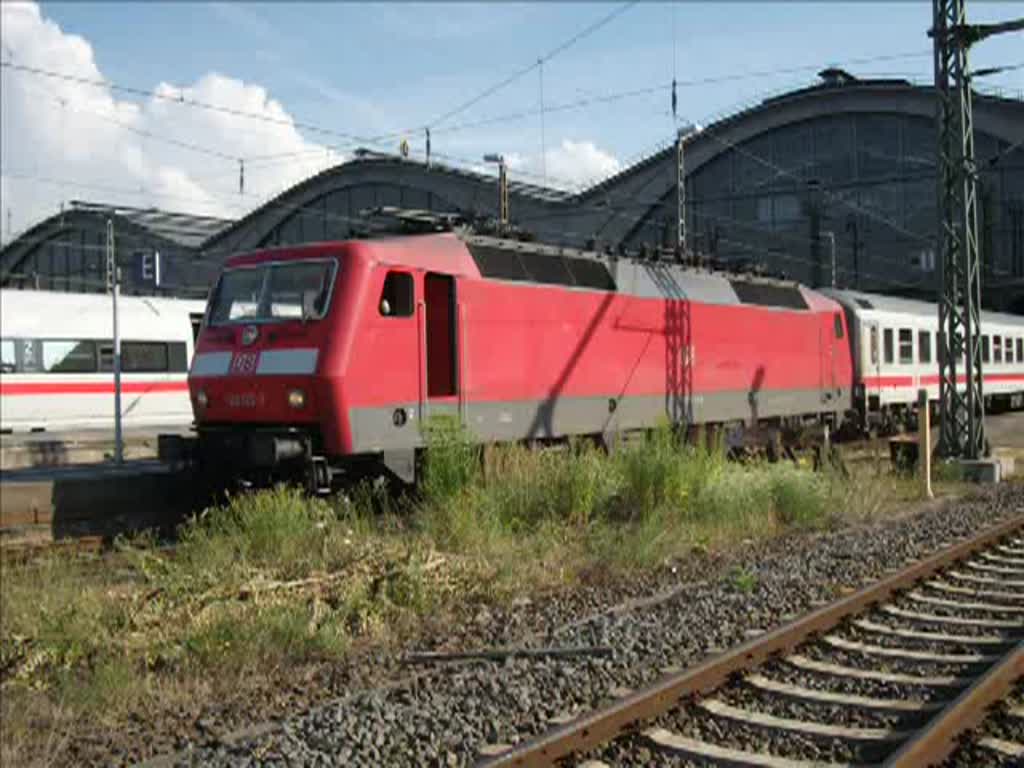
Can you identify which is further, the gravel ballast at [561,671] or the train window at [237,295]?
the train window at [237,295]

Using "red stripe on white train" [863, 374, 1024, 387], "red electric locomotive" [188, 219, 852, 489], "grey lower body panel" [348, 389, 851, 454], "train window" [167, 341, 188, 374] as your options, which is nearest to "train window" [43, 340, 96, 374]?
"train window" [167, 341, 188, 374]

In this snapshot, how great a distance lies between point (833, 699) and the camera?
228 inches

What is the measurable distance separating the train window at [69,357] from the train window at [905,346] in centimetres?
2026

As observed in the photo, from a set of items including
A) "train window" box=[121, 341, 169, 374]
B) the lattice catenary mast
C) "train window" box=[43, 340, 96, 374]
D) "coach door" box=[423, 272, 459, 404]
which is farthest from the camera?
"train window" box=[121, 341, 169, 374]

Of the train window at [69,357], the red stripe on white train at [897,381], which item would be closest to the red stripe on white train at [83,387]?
the train window at [69,357]

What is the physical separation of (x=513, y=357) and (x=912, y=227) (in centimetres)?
5052

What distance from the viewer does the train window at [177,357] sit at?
27047mm

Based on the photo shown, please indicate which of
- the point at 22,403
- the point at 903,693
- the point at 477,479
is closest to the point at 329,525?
the point at 477,479

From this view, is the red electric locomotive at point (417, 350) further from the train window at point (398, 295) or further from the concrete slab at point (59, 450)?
the concrete slab at point (59, 450)

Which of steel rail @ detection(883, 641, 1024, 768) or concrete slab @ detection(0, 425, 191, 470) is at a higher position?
concrete slab @ detection(0, 425, 191, 470)

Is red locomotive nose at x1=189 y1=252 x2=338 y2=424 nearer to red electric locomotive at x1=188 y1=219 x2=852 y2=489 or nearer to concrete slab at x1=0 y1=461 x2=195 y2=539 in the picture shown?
red electric locomotive at x1=188 y1=219 x2=852 y2=489

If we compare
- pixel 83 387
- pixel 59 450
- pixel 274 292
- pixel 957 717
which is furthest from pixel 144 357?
pixel 957 717

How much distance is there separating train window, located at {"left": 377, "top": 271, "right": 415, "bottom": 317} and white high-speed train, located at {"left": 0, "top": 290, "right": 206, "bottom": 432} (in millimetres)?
14867

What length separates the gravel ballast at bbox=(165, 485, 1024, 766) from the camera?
5246 mm
